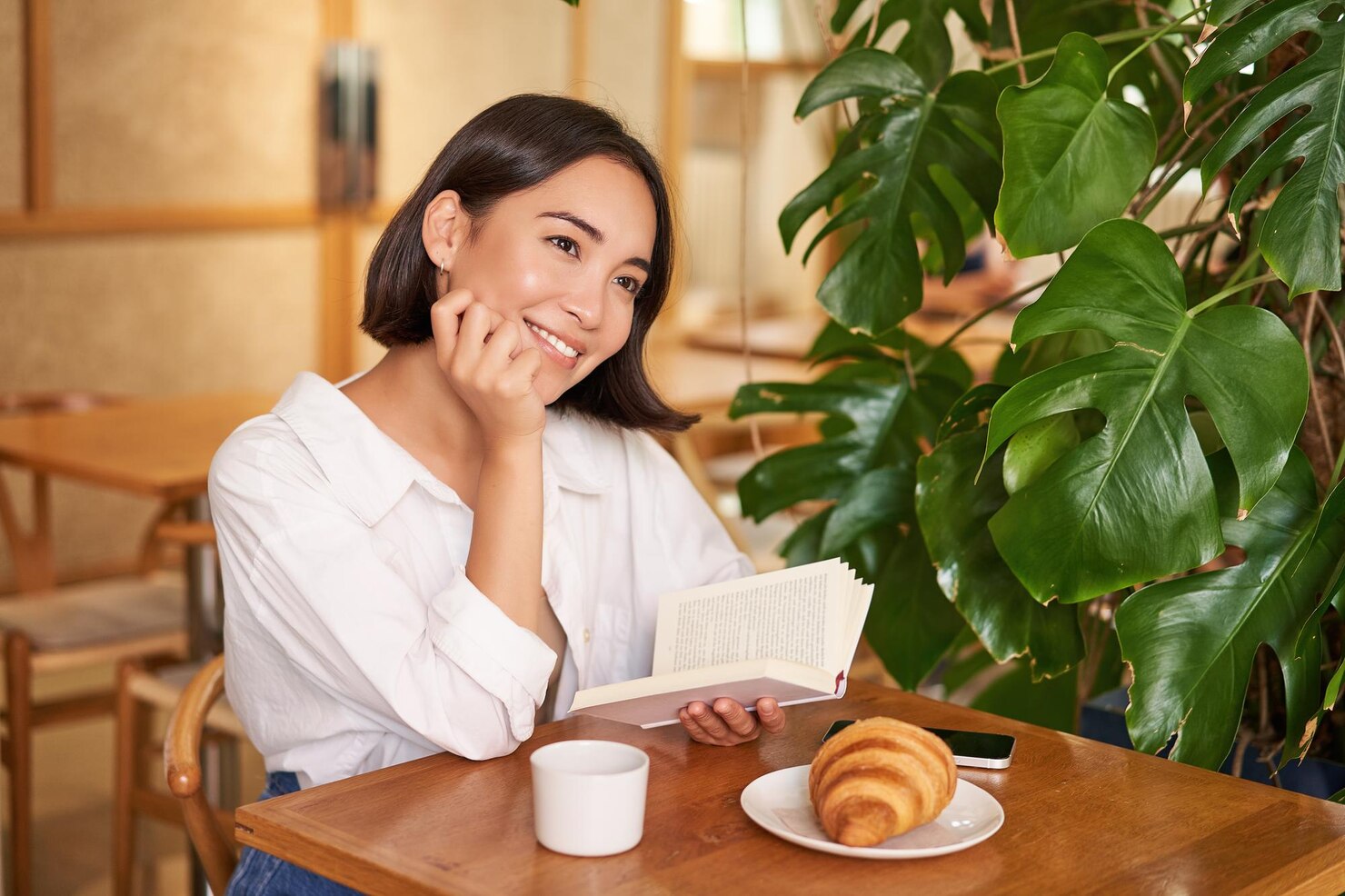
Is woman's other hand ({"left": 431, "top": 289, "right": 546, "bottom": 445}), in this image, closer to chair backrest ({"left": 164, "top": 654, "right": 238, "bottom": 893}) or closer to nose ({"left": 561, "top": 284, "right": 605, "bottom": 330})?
nose ({"left": 561, "top": 284, "right": 605, "bottom": 330})

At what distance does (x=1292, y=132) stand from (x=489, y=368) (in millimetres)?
788

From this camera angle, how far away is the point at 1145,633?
1471mm

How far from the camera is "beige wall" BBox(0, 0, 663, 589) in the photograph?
460cm

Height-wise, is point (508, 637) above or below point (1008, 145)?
below

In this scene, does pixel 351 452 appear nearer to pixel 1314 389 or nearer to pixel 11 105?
pixel 1314 389

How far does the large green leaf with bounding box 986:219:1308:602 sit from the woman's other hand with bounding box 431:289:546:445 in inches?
17.2

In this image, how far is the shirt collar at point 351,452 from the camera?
1.52m

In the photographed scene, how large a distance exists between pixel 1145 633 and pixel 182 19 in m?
4.23

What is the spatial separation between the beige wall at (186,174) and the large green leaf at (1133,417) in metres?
3.70

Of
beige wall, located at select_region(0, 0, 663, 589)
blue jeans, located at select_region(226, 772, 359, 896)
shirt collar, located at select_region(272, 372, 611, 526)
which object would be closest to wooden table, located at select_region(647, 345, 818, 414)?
beige wall, located at select_region(0, 0, 663, 589)

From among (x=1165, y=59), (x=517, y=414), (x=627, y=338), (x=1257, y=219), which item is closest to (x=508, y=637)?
(x=517, y=414)

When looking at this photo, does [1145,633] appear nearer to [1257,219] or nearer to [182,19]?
[1257,219]

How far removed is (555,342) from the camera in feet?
5.16

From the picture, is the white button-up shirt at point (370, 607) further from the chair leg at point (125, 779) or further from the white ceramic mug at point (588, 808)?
the chair leg at point (125, 779)
